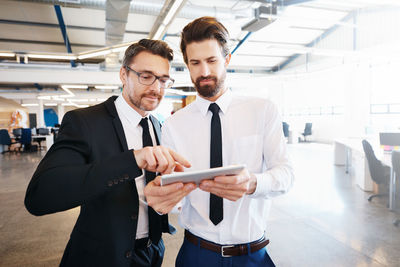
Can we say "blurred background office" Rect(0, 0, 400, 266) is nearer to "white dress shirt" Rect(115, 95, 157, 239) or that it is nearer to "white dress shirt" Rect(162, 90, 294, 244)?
"white dress shirt" Rect(115, 95, 157, 239)

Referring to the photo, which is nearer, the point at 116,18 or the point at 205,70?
the point at 205,70

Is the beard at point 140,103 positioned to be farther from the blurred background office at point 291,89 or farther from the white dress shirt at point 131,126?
the blurred background office at point 291,89

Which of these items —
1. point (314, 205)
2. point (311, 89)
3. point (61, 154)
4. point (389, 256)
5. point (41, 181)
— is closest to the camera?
point (41, 181)

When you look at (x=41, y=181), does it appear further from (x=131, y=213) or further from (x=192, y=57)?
(x=192, y=57)

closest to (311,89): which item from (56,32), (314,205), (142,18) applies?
(142,18)

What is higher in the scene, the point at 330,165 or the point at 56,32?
the point at 56,32

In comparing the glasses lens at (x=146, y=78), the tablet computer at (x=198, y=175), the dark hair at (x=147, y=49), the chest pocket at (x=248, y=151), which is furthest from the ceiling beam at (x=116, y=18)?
the tablet computer at (x=198, y=175)

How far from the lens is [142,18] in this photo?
34.9ft

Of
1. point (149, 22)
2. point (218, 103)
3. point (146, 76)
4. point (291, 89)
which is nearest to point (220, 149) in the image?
point (218, 103)

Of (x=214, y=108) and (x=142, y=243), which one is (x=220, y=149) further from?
(x=142, y=243)

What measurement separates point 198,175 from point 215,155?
48cm

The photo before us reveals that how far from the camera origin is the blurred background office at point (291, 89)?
3.55 m

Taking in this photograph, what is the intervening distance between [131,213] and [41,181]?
47 centimetres

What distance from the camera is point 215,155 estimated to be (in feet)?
4.32
